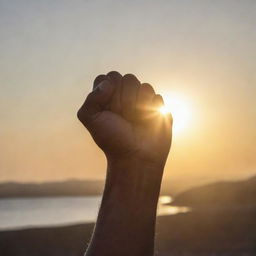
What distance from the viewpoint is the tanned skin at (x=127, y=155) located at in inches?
74.4

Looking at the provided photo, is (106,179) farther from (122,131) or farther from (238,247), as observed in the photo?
(238,247)

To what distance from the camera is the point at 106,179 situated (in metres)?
2.01

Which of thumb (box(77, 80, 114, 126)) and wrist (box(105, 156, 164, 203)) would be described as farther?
wrist (box(105, 156, 164, 203))

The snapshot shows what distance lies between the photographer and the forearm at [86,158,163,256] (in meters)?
1.90

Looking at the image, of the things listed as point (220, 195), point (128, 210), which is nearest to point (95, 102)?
point (128, 210)

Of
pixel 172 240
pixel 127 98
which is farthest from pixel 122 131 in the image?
pixel 172 240

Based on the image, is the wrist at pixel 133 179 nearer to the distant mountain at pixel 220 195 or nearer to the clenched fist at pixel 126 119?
the clenched fist at pixel 126 119

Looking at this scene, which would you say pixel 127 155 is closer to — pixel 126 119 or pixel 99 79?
pixel 126 119

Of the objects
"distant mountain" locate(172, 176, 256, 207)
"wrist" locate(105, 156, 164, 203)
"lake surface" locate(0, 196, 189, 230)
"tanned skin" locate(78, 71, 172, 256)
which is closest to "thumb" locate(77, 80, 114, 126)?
"tanned skin" locate(78, 71, 172, 256)

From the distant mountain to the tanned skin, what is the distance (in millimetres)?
64877

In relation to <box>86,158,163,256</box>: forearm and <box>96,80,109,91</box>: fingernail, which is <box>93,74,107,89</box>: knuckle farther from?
<box>86,158,163,256</box>: forearm

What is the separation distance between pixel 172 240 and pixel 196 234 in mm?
3108

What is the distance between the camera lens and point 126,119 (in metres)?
1.97

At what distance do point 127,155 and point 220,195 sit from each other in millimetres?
81791
